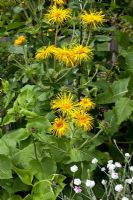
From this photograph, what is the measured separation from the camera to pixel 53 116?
2373 millimetres

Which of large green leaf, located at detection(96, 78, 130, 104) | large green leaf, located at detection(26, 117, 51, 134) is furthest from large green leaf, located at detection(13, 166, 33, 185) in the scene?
large green leaf, located at detection(96, 78, 130, 104)

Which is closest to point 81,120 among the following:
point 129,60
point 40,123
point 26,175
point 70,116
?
point 70,116

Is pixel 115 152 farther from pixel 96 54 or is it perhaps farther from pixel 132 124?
pixel 96 54

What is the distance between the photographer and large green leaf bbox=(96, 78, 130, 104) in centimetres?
239

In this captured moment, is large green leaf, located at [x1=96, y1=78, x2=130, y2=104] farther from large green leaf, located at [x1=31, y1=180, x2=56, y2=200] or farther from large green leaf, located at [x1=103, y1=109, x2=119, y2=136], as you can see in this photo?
large green leaf, located at [x1=31, y1=180, x2=56, y2=200]

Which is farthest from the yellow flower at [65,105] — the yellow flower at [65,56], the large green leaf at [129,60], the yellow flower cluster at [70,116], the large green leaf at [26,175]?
the large green leaf at [129,60]

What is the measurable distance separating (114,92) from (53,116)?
30 cm

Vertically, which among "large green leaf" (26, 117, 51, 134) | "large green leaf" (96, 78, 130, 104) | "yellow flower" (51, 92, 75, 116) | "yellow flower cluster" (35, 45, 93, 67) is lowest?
"large green leaf" (26, 117, 51, 134)

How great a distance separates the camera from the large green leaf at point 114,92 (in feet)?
7.83

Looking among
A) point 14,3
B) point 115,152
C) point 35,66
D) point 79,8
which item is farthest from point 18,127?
point 14,3

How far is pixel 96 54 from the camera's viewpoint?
2.78 meters

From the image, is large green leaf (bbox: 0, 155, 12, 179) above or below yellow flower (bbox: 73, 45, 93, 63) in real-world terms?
below

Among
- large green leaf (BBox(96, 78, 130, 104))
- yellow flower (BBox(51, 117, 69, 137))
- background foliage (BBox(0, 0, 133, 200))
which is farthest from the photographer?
large green leaf (BBox(96, 78, 130, 104))

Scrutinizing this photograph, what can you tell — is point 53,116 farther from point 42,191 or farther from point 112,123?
point 42,191
